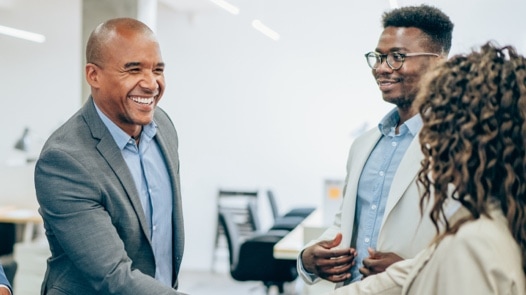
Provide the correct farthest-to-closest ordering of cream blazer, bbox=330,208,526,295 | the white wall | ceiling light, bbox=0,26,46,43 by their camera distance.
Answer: the white wall, ceiling light, bbox=0,26,46,43, cream blazer, bbox=330,208,526,295

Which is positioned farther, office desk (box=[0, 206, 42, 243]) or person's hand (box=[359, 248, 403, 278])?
office desk (box=[0, 206, 42, 243])

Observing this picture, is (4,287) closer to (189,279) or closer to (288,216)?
(288,216)

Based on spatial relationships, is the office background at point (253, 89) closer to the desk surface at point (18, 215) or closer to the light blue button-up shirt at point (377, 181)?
the desk surface at point (18, 215)

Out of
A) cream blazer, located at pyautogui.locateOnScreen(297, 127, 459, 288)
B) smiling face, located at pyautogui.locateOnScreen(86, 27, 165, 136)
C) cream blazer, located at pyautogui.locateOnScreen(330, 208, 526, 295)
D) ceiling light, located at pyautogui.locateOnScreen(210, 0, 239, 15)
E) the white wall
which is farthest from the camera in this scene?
the white wall

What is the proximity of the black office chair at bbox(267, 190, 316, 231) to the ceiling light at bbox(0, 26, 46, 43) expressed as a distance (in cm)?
328

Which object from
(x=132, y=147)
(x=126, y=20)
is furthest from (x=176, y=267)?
(x=126, y=20)

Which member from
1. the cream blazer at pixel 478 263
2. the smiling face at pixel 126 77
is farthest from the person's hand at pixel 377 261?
the smiling face at pixel 126 77

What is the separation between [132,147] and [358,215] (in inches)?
26.0

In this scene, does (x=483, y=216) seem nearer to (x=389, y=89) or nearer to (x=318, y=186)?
(x=389, y=89)

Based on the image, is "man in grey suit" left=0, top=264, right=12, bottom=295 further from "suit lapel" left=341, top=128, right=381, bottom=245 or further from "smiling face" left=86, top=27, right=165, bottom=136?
"suit lapel" left=341, top=128, right=381, bottom=245

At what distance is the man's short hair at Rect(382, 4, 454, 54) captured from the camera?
6.28ft

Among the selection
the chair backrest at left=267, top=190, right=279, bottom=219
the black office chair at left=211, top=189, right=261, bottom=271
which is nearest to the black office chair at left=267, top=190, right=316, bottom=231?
the chair backrest at left=267, top=190, right=279, bottom=219

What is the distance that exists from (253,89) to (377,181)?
5.55 m

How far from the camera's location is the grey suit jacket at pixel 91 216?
1.63 meters
